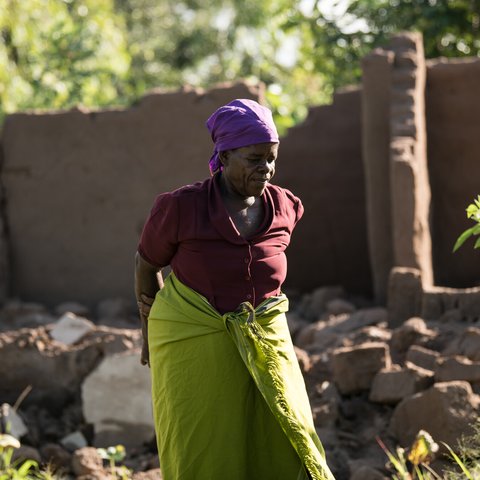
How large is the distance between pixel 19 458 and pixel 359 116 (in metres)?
4.85

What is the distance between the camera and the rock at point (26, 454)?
6172mm

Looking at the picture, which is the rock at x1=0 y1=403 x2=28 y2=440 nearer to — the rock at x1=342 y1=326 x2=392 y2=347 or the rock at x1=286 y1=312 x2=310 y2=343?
the rock at x1=342 y1=326 x2=392 y2=347

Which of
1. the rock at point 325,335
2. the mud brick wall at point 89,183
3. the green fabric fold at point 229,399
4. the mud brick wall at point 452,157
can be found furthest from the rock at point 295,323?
the green fabric fold at point 229,399

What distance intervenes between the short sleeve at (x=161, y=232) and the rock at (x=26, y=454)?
8.00ft

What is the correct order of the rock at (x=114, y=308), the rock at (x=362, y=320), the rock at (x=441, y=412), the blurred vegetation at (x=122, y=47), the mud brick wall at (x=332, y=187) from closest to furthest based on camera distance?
the rock at (x=441, y=412) < the rock at (x=362, y=320) < the rock at (x=114, y=308) < the mud brick wall at (x=332, y=187) < the blurred vegetation at (x=122, y=47)

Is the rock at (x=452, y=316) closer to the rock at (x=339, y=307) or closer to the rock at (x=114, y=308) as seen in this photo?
the rock at (x=339, y=307)

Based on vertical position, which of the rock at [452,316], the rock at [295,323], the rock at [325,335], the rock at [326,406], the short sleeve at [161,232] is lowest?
the rock at [326,406]

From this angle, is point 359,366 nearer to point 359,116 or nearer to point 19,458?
point 19,458

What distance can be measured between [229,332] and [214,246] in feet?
0.96

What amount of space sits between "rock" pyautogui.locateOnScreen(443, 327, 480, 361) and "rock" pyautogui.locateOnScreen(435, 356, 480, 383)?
0.23m

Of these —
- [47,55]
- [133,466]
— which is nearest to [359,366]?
[133,466]

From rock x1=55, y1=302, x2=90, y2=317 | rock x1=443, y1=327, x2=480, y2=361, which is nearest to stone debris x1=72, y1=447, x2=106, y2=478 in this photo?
rock x1=443, y1=327, x2=480, y2=361

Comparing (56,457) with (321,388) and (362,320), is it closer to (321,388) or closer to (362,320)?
(321,388)

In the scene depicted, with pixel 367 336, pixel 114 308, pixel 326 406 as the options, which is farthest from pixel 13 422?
pixel 114 308
